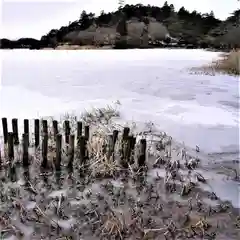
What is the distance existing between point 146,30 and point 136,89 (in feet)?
0.83

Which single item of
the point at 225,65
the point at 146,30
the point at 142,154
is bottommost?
the point at 142,154

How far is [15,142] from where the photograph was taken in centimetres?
204

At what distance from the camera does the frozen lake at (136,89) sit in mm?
1926

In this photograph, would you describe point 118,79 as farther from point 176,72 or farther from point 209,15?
point 209,15

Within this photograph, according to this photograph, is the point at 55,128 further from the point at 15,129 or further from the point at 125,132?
the point at 125,132

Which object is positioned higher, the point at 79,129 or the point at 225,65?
the point at 225,65

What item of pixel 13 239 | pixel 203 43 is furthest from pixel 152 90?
pixel 13 239

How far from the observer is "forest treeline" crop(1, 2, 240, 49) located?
1.91m

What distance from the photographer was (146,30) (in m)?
1.94

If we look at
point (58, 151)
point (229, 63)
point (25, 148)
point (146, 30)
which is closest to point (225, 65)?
point (229, 63)

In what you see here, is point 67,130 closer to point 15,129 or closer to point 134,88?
point 15,129

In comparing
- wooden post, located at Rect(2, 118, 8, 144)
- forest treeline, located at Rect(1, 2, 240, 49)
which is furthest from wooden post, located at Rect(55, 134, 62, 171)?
forest treeline, located at Rect(1, 2, 240, 49)

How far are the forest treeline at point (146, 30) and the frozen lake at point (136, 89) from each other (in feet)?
0.14

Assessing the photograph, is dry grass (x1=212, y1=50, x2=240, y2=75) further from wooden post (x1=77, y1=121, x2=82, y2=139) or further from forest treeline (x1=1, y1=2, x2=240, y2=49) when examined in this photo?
Result: wooden post (x1=77, y1=121, x2=82, y2=139)
